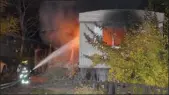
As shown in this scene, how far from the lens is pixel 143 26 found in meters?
13.4

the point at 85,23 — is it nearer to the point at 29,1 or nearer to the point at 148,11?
the point at 148,11

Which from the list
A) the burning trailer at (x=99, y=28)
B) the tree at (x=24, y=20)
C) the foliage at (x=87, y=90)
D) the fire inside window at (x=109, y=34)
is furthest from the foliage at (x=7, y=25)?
the foliage at (x=87, y=90)

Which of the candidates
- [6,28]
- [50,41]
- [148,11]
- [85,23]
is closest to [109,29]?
[85,23]

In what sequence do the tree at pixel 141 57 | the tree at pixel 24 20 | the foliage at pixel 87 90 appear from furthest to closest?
1. the tree at pixel 24 20
2. the foliage at pixel 87 90
3. the tree at pixel 141 57

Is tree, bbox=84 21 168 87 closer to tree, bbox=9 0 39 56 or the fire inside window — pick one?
the fire inside window

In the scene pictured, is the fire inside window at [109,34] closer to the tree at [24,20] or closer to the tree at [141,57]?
the tree at [141,57]

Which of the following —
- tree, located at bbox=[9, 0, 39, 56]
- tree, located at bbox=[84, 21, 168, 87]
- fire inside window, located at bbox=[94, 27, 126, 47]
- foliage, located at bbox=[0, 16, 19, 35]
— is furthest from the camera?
tree, located at bbox=[9, 0, 39, 56]

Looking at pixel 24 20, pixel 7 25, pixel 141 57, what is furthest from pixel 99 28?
pixel 24 20

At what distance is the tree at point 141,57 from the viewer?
12045mm

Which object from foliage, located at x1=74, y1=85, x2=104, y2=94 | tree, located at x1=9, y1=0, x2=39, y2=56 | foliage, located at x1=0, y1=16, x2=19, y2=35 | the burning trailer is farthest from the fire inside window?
tree, located at x1=9, y1=0, x2=39, y2=56

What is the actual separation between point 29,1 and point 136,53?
26.0m

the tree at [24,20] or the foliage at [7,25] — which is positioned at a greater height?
the tree at [24,20]

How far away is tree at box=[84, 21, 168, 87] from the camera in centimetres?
1205

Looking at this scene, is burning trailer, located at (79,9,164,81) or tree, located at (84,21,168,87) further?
burning trailer, located at (79,9,164,81)
